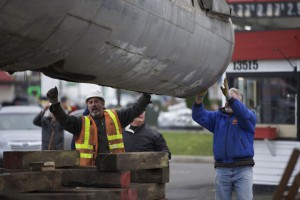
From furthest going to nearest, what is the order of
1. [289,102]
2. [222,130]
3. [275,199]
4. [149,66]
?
1. [289,102]
2. [222,130]
3. [149,66]
4. [275,199]

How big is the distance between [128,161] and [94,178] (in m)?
0.26

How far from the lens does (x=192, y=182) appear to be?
1586cm

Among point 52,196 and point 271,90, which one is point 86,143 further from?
point 271,90

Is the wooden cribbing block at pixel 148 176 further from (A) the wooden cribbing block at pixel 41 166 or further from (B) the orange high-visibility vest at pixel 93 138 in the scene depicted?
(B) the orange high-visibility vest at pixel 93 138

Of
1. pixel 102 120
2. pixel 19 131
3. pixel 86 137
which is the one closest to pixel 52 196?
pixel 86 137

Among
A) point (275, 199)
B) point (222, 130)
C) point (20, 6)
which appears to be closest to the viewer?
point (20, 6)

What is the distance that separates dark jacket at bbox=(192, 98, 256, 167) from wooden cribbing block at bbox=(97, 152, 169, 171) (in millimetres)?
2170

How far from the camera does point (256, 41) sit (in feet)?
42.2

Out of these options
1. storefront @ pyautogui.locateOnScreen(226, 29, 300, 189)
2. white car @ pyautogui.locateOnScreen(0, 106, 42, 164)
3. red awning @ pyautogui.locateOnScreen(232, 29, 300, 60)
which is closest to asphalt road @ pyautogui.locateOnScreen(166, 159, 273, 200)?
storefront @ pyautogui.locateOnScreen(226, 29, 300, 189)

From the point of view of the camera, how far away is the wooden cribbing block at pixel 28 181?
4500 mm

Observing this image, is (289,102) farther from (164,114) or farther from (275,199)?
(164,114)

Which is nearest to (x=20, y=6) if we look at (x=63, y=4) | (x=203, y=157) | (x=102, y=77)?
(x=63, y=4)

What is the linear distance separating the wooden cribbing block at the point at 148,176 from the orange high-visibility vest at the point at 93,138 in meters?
1.42

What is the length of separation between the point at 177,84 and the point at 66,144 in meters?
11.3
